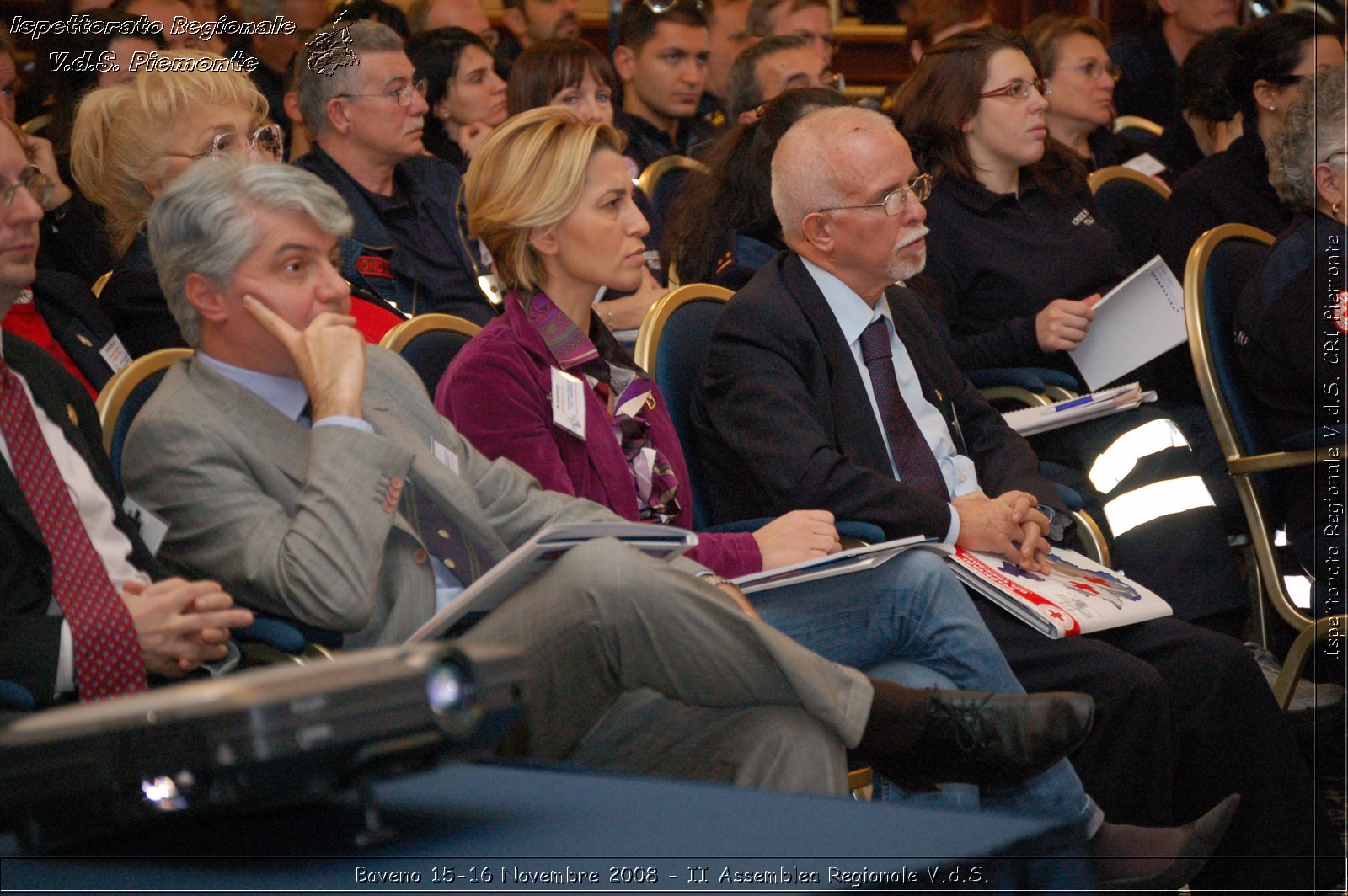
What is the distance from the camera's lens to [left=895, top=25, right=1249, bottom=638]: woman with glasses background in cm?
329

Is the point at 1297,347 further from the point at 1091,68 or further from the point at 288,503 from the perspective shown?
the point at 1091,68

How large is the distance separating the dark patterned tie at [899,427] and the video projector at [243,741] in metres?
1.69

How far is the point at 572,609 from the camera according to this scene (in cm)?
181

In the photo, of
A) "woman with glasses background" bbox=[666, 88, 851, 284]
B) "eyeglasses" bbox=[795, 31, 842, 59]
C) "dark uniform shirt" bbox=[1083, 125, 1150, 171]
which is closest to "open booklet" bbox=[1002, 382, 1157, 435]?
"woman with glasses background" bbox=[666, 88, 851, 284]

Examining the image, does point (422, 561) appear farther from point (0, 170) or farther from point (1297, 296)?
point (1297, 296)

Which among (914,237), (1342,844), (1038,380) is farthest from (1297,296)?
(1342,844)

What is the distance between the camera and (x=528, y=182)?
8.51 feet

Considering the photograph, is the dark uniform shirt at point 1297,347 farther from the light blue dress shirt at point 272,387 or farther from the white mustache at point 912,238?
the light blue dress shirt at point 272,387

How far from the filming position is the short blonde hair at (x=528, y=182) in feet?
8.43

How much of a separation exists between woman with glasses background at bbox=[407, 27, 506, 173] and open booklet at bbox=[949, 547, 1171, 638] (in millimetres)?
2780

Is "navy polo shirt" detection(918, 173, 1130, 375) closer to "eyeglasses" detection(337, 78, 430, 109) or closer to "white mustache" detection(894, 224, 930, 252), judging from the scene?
"white mustache" detection(894, 224, 930, 252)

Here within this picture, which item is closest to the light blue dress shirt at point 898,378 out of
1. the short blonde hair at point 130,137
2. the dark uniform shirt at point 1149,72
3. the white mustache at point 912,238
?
the white mustache at point 912,238

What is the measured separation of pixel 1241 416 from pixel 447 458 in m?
1.81

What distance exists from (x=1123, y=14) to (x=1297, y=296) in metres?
4.87
